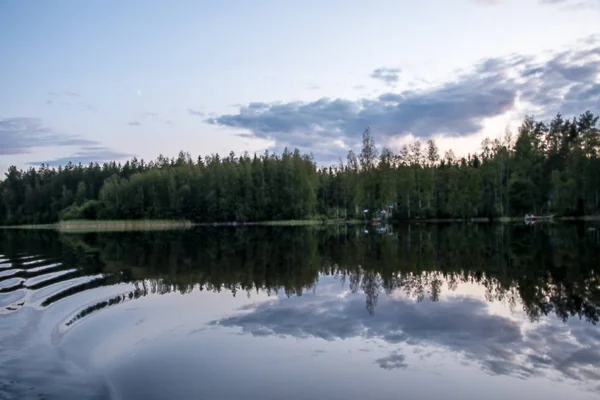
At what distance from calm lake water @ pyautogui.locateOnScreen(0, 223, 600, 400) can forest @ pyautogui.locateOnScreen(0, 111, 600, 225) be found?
6821 cm

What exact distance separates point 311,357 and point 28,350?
7.06m

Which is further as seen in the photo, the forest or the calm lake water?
the forest

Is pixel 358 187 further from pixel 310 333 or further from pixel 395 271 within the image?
pixel 310 333

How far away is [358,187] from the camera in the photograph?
10469 centimetres

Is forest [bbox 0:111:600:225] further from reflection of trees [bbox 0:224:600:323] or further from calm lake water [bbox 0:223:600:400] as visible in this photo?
calm lake water [bbox 0:223:600:400]

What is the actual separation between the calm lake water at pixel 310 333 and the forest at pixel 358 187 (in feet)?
224

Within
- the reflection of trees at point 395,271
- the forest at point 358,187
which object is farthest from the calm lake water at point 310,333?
the forest at point 358,187

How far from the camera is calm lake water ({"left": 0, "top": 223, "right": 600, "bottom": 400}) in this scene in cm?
914

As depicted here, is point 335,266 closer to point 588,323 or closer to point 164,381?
point 588,323

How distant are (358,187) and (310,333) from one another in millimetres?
92679

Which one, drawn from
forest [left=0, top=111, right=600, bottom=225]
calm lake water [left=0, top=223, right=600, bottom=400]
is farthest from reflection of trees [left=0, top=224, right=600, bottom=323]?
forest [left=0, top=111, right=600, bottom=225]

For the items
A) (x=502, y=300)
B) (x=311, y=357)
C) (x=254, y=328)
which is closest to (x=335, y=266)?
(x=502, y=300)

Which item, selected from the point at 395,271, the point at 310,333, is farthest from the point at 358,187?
the point at 310,333

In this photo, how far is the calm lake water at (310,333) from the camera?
9141 mm
